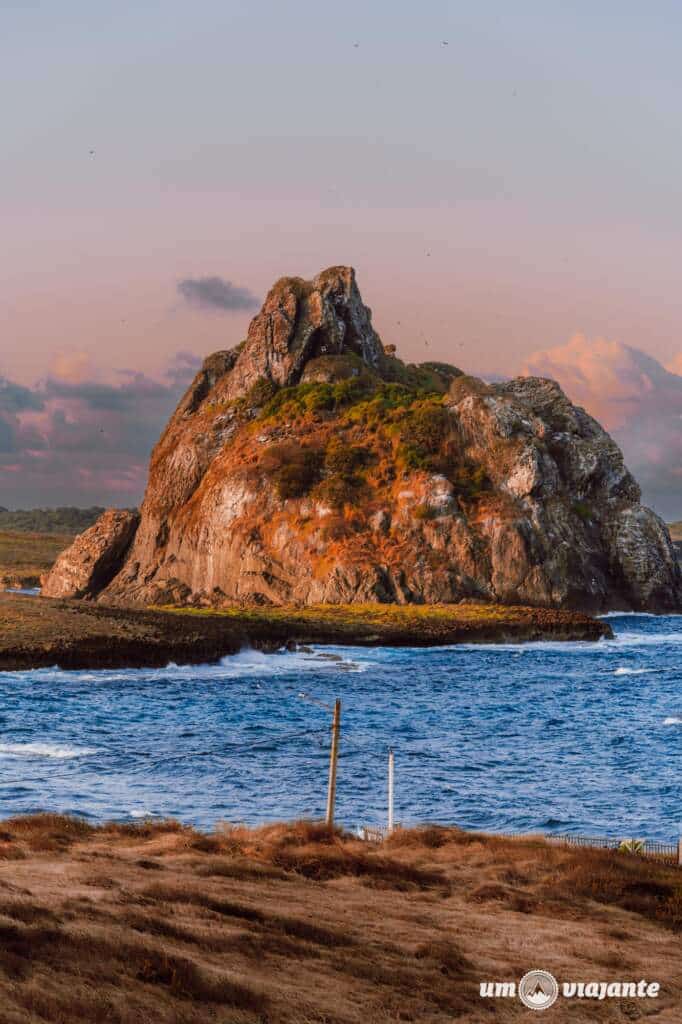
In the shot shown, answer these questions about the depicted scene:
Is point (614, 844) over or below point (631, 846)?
below

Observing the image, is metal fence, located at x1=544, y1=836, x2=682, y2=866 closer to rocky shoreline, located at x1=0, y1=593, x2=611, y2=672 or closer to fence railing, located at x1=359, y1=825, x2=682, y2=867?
fence railing, located at x1=359, y1=825, x2=682, y2=867

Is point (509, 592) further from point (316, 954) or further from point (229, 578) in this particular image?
point (316, 954)

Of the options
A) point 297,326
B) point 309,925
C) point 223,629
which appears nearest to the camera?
point 309,925

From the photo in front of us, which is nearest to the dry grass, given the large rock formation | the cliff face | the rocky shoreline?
the rocky shoreline

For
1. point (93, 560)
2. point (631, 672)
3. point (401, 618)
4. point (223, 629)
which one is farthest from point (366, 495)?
point (631, 672)

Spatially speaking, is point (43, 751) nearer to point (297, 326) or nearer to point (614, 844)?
point (614, 844)

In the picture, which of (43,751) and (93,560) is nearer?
(43,751)

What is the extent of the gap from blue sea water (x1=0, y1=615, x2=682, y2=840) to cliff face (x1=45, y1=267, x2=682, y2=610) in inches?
1966

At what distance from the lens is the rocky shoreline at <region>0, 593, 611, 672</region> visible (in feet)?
253

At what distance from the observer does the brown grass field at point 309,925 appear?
14336 millimetres

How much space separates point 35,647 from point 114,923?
200ft

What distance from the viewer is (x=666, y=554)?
14850cm

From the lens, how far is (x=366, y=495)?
14488 centimetres

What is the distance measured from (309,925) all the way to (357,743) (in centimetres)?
3136
